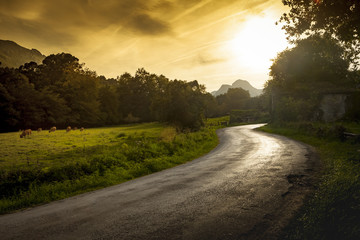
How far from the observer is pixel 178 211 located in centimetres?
570

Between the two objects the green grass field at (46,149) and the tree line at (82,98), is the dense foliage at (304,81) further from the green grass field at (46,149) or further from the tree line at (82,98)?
the green grass field at (46,149)

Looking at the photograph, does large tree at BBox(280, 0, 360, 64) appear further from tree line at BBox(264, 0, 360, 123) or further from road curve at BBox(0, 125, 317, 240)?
road curve at BBox(0, 125, 317, 240)

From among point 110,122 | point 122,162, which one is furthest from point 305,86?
point 110,122

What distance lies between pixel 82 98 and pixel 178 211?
222 ft

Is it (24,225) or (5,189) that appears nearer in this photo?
(24,225)

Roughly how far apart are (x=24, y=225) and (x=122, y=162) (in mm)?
6898

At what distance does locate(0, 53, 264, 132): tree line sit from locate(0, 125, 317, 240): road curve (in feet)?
79.4

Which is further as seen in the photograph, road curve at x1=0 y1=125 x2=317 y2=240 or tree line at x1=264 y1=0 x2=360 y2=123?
tree line at x1=264 y1=0 x2=360 y2=123

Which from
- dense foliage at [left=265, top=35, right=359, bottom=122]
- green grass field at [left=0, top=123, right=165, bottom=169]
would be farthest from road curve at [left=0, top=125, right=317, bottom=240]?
dense foliage at [left=265, top=35, right=359, bottom=122]

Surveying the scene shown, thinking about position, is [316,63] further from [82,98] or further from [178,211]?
[82,98]

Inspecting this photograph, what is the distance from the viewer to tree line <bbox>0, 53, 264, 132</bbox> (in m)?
33.3

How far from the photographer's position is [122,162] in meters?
12.5

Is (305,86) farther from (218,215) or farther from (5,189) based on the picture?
(5,189)

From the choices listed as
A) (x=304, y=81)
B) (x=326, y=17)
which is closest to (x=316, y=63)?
(x=304, y=81)
